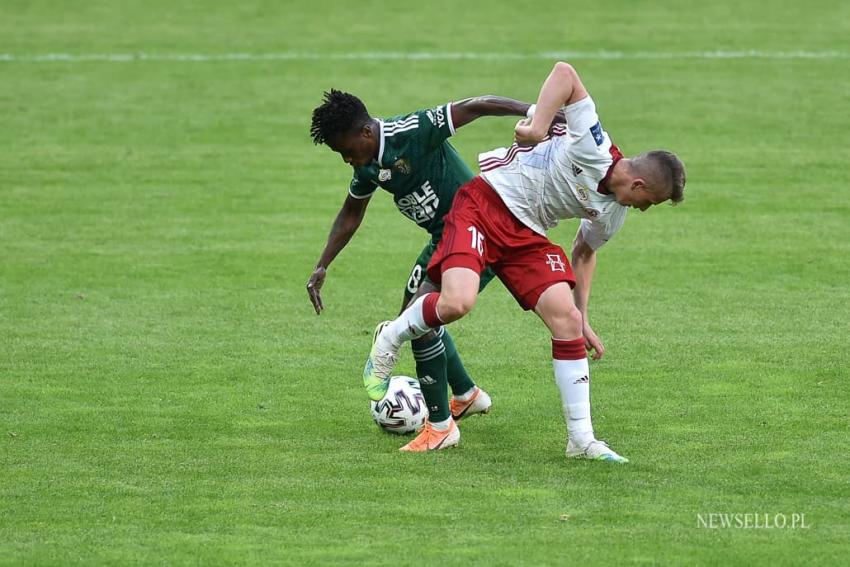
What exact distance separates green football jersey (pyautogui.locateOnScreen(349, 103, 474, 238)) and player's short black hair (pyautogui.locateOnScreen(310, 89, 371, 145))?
22 cm

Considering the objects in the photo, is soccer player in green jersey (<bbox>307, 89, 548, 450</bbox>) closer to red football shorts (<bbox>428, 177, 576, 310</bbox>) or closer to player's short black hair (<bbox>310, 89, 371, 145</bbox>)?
player's short black hair (<bbox>310, 89, 371, 145</bbox>)

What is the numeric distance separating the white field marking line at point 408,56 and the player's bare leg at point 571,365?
16367mm

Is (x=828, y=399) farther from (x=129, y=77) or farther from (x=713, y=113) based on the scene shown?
(x=129, y=77)

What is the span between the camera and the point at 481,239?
8.34m

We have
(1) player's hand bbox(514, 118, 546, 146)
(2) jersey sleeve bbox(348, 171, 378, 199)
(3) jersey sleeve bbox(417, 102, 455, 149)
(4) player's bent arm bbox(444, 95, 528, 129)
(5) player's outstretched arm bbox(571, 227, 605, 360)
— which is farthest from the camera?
(2) jersey sleeve bbox(348, 171, 378, 199)

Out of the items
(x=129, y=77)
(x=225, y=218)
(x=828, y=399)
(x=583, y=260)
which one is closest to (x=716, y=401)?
(x=828, y=399)

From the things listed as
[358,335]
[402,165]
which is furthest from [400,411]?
[358,335]

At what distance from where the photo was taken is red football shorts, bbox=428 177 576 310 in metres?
8.27

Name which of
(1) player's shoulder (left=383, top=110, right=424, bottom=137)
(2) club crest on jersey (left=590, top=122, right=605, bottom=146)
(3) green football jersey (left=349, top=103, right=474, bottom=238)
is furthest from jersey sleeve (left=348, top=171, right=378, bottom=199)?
(2) club crest on jersey (left=590, top=122, right=605, bottom=146)

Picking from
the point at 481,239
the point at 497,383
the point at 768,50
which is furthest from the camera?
the point at 768,50

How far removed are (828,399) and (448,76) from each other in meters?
14.3

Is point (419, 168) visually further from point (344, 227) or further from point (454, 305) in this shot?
point (454, 305)

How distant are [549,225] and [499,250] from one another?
38 cm

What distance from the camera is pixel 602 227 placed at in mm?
8469
